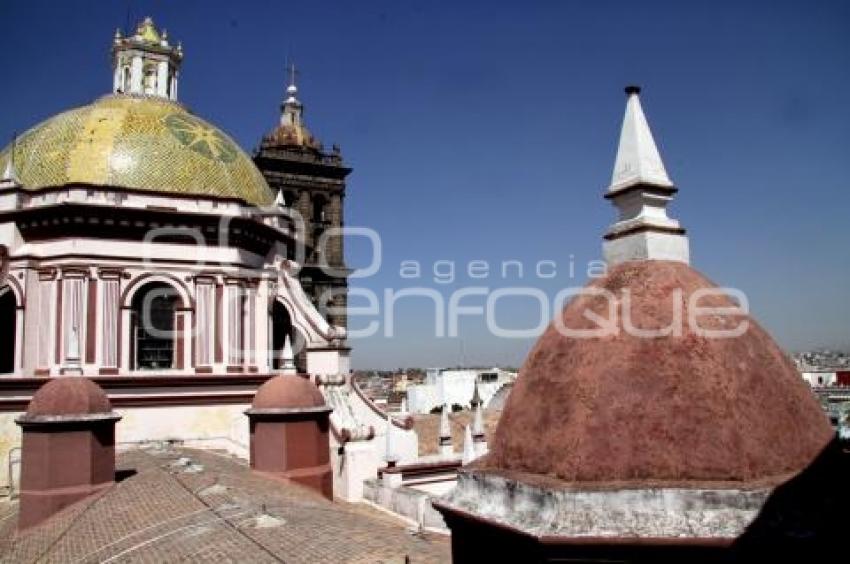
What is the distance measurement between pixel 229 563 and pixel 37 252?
1075 cm

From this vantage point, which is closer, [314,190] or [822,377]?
[314,190]

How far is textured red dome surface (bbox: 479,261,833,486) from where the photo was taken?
3406 millimetres

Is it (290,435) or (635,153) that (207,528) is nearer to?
(290,435)

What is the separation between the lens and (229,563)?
680 cm

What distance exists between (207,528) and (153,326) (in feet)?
27.6

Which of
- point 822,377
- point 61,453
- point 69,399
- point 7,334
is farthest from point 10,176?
point 822,377

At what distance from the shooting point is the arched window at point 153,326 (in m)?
15.2

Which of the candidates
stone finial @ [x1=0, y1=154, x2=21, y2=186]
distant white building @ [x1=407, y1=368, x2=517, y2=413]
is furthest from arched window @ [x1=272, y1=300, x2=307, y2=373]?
distant white building @ [x1=407, y1=368, x2=517, y2=413]

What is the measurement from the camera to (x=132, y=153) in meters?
16.1

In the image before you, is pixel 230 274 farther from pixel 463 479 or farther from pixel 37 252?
pixel 463 479

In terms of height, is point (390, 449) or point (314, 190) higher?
point (314, 190)

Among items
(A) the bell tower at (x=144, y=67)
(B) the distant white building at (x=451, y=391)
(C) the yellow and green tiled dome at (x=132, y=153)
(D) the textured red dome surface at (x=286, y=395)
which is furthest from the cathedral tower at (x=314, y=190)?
(D) the textured red dome surface at (x=286, y=395)

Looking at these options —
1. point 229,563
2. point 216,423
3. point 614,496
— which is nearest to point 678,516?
point 614,496

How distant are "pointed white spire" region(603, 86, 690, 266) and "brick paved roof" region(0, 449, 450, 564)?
3.92m
